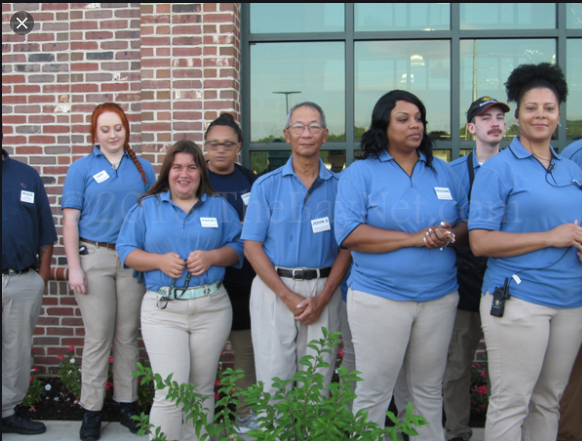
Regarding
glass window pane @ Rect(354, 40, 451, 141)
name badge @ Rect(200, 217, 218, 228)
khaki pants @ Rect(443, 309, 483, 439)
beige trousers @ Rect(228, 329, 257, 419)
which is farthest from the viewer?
glass window pane @ Rect(354, 40, 451, 141)

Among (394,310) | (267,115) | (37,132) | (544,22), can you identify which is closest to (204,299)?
(394,310)

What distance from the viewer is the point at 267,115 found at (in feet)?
15.4

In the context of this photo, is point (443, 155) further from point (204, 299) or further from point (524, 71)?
point (204, 299)

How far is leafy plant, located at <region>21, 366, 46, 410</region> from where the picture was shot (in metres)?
4.05

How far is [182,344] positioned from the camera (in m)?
2.97

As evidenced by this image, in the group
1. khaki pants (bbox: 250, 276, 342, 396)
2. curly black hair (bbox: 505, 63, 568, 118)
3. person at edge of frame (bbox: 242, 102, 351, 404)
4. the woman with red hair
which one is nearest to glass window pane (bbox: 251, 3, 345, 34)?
the woman with red hair

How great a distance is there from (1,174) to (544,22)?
470cm

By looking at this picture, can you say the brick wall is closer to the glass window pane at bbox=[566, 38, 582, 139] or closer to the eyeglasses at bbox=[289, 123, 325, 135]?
the eyeglasses at bbox=[289, 123, 325, 135]

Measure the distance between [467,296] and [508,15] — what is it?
2.79 meters

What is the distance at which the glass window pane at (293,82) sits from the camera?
4.62 meters

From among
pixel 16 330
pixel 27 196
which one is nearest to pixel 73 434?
pixel 16 330

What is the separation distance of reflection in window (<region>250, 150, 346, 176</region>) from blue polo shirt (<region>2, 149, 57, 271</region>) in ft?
6.13

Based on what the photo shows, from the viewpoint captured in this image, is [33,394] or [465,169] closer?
[465,169]

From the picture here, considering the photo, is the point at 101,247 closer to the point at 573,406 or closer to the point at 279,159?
the point at 279,159
